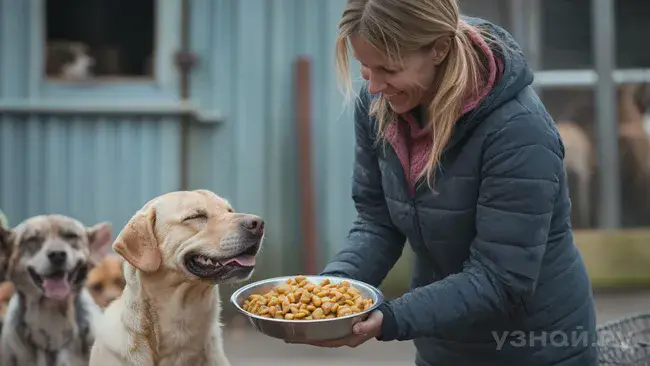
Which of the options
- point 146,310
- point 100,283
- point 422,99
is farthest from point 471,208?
point 100,283

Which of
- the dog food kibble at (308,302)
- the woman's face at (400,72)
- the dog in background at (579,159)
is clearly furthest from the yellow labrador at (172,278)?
the dog in background at (579,159)

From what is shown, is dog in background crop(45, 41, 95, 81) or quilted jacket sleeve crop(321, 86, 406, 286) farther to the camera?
dog in background crop(45, 41, 95, 81)

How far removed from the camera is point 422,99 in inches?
72.9

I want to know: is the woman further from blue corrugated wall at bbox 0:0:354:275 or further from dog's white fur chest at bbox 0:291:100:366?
blue corrugated wall at bbox 0:0:354:275

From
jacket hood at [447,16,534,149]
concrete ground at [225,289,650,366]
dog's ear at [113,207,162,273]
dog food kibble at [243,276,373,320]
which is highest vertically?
jacket hood at [447,16,534,149]

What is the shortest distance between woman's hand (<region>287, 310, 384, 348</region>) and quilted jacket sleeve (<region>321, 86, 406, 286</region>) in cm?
31

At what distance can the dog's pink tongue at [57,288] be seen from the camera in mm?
2346

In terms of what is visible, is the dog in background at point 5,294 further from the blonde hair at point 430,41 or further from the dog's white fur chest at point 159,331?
the blonde hair at point 430,41

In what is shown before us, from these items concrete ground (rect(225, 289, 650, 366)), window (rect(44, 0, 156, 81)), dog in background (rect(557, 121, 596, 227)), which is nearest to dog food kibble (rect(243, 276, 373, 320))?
concrete ground (rect(225, 289, 650, 366))

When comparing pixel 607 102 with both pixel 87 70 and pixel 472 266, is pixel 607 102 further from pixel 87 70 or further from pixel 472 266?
pixel 472 266

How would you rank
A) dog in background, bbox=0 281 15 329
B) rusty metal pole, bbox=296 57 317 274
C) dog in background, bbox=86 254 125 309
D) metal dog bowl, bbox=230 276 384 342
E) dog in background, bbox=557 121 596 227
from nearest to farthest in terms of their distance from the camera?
metal dog bowl, bbox=230 276 384 342, dog in background, bbox=0 281 15 329, dog in background, bbox=86 254 125 309, rusty metal pole, bbox=296 57 317 274, dog in background, bbox=557 121 596 227

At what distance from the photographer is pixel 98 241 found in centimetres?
242

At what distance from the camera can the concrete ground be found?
4250 millimetres

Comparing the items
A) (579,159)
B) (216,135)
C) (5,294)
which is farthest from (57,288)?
(579,159)
